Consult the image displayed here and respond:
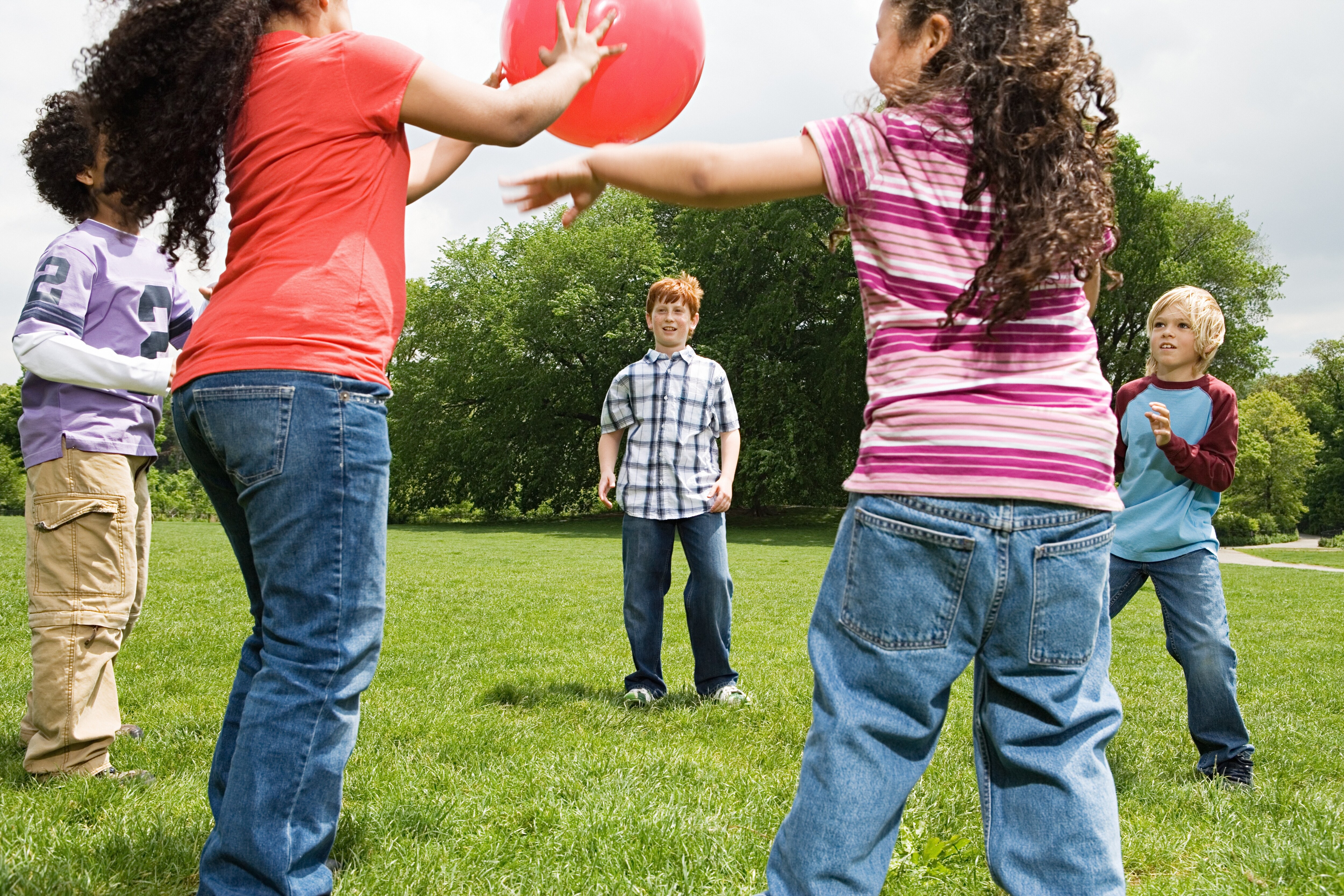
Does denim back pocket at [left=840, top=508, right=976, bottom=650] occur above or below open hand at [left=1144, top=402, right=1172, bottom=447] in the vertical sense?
below

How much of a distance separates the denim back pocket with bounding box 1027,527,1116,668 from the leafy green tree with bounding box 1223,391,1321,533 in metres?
47.3

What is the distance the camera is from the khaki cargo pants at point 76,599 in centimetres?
339

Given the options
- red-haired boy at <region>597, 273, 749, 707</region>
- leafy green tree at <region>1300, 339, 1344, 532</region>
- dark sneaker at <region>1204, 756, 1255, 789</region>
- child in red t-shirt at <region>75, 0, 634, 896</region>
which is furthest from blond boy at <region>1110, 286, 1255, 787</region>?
leafy green tree at <region>1300, 339, 1344, 532</region>

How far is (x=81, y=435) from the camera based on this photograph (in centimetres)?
347

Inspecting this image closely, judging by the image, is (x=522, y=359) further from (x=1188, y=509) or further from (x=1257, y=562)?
(x=1188, y=509)

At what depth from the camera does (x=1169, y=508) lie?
13.0 feet

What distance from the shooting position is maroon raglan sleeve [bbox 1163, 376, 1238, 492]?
3869 millimetres

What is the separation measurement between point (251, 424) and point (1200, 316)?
3792mm

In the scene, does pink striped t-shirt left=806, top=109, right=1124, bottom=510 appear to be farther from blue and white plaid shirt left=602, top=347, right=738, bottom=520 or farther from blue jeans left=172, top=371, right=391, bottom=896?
blue and white plaid shirt left=602, top=347, right=738, bottom=520

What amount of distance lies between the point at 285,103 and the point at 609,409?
356 cm

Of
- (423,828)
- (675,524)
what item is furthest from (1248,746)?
(423,828)

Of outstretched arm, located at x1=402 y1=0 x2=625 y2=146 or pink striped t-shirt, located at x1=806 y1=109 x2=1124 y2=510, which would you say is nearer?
pink striped t-shirt, located at x1=806 y1=109 x2=1124 y2=510

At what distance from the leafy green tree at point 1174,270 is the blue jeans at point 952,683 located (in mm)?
28310

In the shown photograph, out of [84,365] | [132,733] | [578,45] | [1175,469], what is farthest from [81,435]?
[1175,469]
